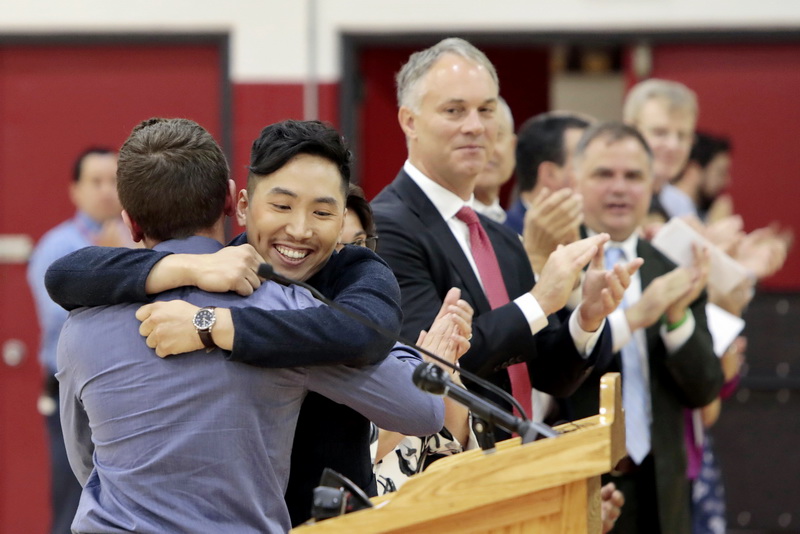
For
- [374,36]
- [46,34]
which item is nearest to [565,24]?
[374,36]

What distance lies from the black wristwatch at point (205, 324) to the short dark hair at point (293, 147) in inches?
13.7

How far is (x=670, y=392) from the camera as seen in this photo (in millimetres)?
3834

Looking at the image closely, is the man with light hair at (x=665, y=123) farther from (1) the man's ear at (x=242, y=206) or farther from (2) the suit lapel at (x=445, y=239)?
(1) the man's ear at (x=242, y=206)

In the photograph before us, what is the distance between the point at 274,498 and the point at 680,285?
6.43ft

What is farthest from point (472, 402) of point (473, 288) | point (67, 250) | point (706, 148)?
point (706, 148)

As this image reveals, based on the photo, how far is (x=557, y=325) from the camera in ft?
10.4

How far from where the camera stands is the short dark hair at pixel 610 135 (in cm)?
394

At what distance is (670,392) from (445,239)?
1.25 metres

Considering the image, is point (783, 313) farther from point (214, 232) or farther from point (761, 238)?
point (214, 232)

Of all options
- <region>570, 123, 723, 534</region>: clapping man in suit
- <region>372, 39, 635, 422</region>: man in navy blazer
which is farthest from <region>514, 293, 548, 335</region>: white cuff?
<region>570, 123, 723, 534</region>: clapping man in suit

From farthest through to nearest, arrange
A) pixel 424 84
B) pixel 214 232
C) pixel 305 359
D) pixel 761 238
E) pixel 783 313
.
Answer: pixel 783 313 < pixel 761 238 < pixel 424 84 < pixel 214 232 < pixel 305 359

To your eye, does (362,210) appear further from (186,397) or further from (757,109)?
(757,109)

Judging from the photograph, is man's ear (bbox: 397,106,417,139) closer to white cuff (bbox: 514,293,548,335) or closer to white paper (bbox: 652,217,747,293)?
white cuff (bbox: 514,293,548,335)

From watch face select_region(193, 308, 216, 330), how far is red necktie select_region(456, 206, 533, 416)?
3.83ft
